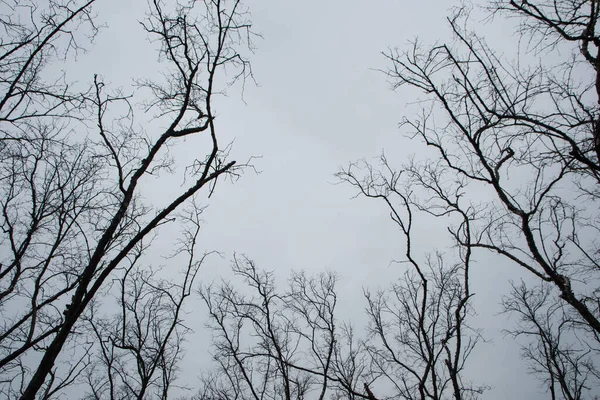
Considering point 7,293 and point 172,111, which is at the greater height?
point 172,111

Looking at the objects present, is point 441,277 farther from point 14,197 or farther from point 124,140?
point 14,197

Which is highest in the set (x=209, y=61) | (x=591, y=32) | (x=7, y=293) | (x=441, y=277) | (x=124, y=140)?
(x=441, y=277)

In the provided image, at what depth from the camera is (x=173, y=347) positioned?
1411 centimetres

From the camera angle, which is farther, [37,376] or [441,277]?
[441,277]

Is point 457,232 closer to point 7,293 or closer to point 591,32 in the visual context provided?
point 591,32

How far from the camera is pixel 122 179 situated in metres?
4.72

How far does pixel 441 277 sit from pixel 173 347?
446 inches

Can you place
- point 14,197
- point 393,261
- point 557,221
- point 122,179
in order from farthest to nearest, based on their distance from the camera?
point 393,261 → point 14,197 → point 557,221 → point 122,179

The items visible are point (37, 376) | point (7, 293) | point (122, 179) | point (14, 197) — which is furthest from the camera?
point (14, 197)

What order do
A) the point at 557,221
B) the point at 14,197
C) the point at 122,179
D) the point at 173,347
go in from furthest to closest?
the point at 173,347, the point at 14,197, the point at 557,221, the point at 122,179

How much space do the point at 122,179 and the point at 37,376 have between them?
254cm

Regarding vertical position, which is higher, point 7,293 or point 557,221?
point 557,221

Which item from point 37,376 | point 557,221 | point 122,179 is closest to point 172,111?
point 122,179

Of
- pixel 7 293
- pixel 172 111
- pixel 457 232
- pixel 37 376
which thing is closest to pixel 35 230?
pixel 7 293
